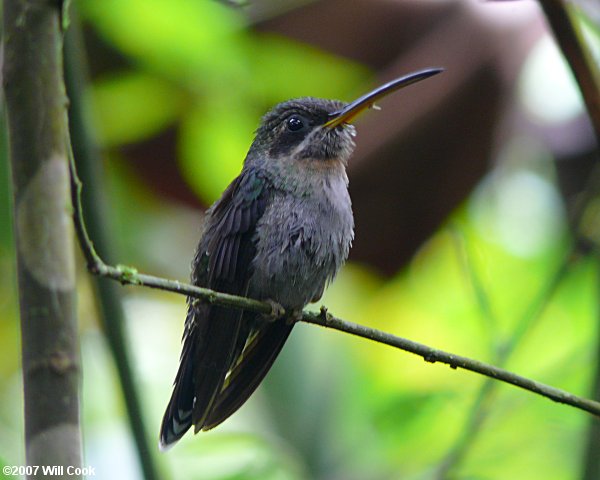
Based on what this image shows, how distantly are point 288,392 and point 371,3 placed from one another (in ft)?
8.24

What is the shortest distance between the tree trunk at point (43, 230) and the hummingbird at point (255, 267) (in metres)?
1.50

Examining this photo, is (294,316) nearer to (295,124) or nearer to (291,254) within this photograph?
(291,254)

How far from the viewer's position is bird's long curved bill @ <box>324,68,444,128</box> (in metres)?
3.44

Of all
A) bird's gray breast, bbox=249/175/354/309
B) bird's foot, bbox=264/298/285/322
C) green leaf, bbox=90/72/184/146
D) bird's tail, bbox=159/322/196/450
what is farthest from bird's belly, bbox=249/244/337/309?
green leaf, bbox=90/72/184/146

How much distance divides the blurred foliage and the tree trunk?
1.84 meters

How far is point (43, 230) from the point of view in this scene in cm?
176

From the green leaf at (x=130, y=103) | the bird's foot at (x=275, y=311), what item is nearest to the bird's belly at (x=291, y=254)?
the bird's foot at (x=275, y=311)

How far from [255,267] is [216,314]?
0.78ft

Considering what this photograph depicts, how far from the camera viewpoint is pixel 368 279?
5625 millimetres

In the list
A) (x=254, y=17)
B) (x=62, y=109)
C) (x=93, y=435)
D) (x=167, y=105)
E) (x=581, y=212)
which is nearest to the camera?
(x=62, y=109)

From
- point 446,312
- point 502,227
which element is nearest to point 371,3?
point 502,227

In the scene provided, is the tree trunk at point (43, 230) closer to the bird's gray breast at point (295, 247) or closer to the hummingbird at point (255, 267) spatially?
the hummingbird at point (255, 267)

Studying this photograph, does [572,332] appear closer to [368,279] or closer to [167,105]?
[368,279]

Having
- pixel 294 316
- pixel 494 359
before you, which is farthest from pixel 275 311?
pixel 494 359
